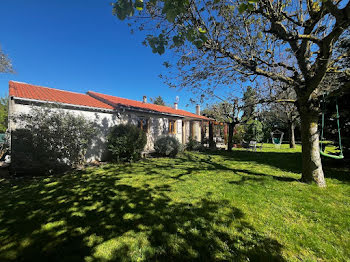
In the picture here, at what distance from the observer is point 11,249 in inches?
96.9

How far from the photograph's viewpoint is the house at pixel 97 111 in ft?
23.6

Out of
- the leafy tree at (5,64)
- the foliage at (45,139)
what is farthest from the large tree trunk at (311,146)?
the leafy tree at (5,64)

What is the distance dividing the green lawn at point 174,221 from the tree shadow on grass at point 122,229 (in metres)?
0.02

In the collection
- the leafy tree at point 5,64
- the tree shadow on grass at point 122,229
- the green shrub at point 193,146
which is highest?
the leafy tree at point 5,64

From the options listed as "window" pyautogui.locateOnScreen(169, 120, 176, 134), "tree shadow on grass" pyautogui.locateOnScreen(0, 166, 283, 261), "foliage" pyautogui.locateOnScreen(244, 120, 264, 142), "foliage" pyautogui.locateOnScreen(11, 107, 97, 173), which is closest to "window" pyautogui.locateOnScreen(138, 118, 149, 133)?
"window" pyautogui.locateOnScreen(169, 120, 176, 134)

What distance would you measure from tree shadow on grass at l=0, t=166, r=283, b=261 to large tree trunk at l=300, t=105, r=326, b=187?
11.2ft

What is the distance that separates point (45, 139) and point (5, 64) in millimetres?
12058

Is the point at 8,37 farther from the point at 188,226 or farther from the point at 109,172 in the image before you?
the point at 188,226

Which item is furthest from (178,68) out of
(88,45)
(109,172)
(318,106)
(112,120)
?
(88,45)

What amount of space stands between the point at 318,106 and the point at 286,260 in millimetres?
4901

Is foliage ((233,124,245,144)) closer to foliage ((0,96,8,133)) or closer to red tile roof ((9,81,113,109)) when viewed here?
red tile roof ((9,81,113,109))

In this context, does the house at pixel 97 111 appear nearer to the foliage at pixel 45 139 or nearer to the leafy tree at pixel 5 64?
the foliage at pixel 45 139

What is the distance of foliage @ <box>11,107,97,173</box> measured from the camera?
20.4 ft

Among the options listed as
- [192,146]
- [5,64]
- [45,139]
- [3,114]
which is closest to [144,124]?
[192,146]
